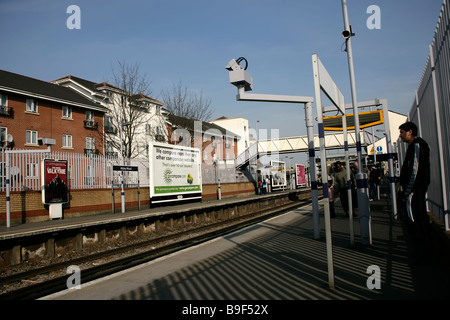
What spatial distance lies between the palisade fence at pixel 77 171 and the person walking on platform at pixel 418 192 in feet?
47.0

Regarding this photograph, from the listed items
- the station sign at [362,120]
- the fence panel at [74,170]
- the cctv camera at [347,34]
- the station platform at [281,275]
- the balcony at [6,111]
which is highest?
the balcony at [6,111]

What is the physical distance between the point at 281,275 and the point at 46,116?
33109mm

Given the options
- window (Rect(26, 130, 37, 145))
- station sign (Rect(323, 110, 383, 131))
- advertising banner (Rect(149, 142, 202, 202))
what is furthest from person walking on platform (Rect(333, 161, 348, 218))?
window (Rect(26, 130, 37, 145))

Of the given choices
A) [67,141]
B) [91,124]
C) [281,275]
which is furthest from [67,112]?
[281,275]

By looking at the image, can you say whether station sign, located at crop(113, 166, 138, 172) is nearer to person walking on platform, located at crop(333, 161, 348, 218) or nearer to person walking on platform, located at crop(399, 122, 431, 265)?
person walking on platform, located at crop(333, 161, 348, 218)

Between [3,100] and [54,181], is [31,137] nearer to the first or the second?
[3,100]

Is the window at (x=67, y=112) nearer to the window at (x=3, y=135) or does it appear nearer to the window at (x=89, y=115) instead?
the window at (x=89, y=115)

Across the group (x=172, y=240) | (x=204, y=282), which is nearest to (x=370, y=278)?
(x=204, y=282)

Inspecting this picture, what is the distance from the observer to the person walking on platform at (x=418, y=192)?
16.0 ft

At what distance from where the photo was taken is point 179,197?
19.5 metres

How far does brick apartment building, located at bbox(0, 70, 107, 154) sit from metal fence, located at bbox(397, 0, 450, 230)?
94.7ft

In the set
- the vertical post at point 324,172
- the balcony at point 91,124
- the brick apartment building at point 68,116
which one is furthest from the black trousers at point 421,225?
the balcony at point 91,124

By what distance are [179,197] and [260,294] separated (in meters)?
15.4
